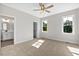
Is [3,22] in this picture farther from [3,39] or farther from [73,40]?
[73,40]

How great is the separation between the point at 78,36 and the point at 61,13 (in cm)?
238

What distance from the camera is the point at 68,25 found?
19.4ft

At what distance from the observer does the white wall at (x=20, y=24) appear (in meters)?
4.77

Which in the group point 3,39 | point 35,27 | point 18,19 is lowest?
point 3,39

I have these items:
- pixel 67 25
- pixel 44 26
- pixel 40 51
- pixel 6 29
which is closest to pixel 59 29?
pixel 67 25

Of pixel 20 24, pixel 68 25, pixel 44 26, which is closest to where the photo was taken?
pixel 20 24

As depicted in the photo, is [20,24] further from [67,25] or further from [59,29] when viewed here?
[67,25]

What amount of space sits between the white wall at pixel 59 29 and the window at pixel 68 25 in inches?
12.6

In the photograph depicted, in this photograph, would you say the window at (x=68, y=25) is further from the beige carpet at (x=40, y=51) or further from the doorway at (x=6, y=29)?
the doorway at (x=6, y=29)

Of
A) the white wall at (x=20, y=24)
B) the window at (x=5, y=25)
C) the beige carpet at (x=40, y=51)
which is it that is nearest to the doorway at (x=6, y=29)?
the window at (x=5, y=25)

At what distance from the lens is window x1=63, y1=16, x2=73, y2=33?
5.73m

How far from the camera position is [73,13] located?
214 inches

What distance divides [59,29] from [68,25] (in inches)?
33.9

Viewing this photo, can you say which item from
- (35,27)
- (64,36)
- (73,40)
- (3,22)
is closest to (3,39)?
(3,22)
